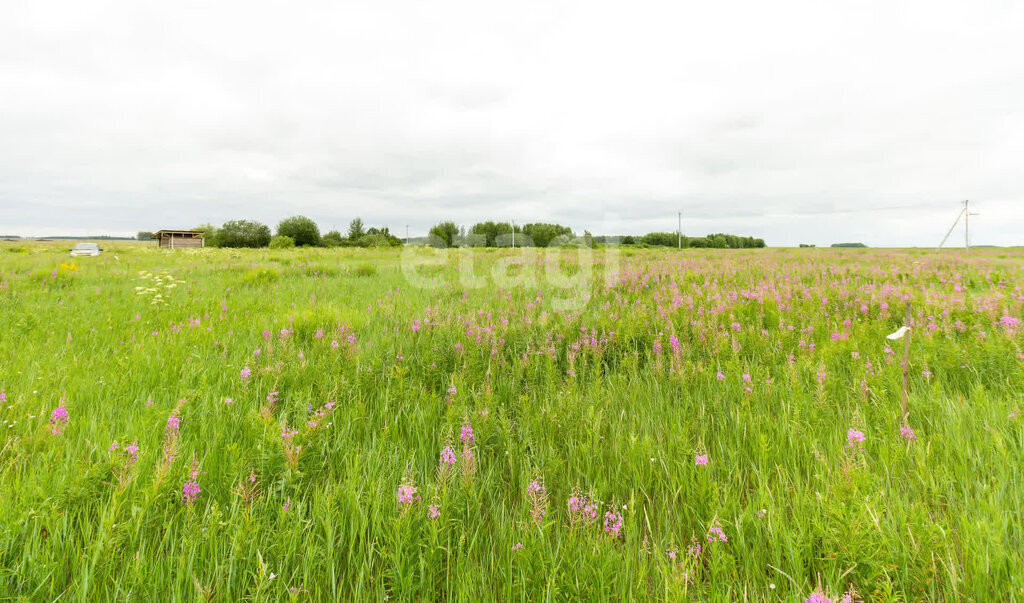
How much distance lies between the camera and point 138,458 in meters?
1.92

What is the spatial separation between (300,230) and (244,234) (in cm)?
1253

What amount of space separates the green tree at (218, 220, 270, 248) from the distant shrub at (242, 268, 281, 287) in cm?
9580

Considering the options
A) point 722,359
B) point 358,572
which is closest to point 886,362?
point 722,359

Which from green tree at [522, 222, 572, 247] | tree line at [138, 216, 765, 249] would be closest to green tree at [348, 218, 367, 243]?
tree line at [138, 216, 765, 249]

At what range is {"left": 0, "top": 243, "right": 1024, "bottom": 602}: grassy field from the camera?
1.46 meters

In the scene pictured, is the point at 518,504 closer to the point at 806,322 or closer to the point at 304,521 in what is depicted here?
the point at 304,521

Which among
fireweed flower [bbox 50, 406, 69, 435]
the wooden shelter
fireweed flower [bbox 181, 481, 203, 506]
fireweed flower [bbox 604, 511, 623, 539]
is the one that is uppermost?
the wooden shelter

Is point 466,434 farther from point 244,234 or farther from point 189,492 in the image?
point 244,234

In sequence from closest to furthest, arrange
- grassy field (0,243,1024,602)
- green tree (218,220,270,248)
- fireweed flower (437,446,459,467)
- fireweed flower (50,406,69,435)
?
1. grassy field (0,243,1024,602)
2. fireweed flower (437,446,459,467)
3. fireweed flower (50,406,69,435)
4. green tree (218,220,270,248)

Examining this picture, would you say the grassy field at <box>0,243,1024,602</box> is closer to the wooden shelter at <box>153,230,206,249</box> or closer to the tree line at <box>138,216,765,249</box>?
the tree line at <box>138,216,765,249</box>

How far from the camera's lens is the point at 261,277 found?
10.0 meters

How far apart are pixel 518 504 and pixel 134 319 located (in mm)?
6001

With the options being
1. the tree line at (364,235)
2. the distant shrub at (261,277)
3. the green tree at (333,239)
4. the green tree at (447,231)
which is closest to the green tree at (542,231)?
the tree line at (364,235)

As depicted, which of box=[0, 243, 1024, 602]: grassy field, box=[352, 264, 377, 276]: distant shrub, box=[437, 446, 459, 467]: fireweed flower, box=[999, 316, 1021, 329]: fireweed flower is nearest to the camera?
box=[0, 243, 1024, 602]: grassy field
